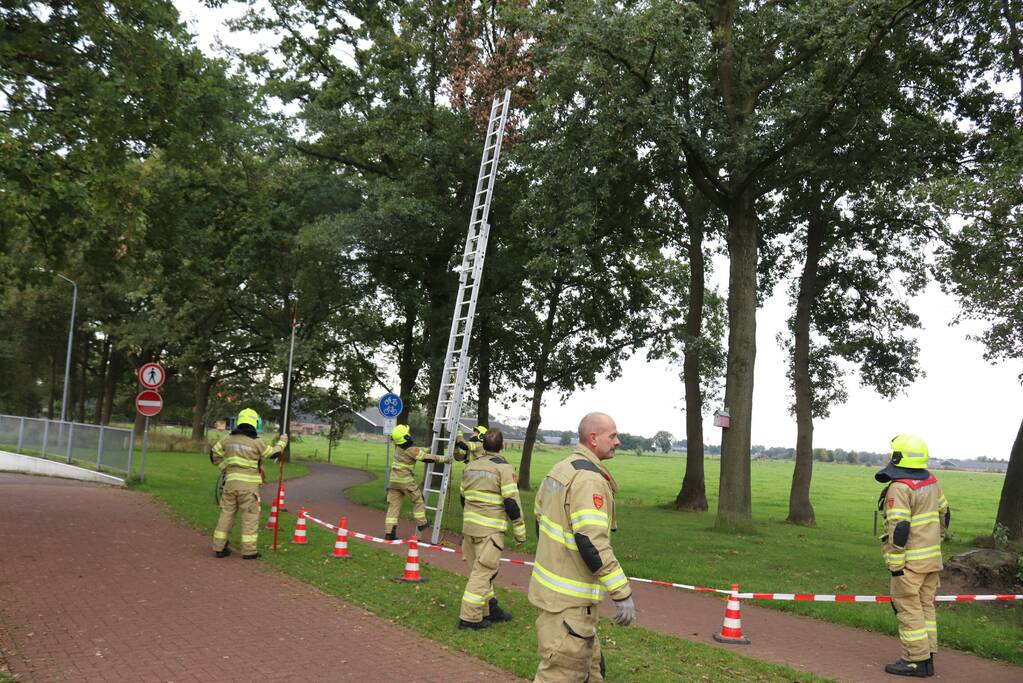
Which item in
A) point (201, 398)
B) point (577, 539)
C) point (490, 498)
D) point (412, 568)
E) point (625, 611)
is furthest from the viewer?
point (201, 398)

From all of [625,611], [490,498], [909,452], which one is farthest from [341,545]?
[625,611]

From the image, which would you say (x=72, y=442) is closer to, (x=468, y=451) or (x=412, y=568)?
(x=468, y=451)

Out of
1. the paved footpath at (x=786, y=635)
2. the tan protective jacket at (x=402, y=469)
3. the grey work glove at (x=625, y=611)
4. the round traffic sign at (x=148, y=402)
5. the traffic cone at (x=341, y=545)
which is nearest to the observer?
the grey work glove at (x=625, y=611)

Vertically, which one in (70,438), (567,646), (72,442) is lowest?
(72,442)

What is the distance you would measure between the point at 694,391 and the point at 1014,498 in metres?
8.99

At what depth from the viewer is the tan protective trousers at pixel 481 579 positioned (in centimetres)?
793

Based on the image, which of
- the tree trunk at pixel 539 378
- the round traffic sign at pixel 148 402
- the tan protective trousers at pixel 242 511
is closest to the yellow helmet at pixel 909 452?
the tan protective trousers at pixel 242 511

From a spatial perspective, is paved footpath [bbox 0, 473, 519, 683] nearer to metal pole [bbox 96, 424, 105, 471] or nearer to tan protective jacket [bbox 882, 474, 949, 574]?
A: tan protective jacket [bbox 882, 474, 949, 574]

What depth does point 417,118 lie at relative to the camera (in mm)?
22719

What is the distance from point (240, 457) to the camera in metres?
11.5

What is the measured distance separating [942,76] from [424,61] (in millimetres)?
13064

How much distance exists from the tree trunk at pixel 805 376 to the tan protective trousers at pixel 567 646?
1903 centimetres

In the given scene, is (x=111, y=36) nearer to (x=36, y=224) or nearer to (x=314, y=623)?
(x=36, y=224)

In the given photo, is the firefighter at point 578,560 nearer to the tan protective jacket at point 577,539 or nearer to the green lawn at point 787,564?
the tan protective jacket at point 577,539
